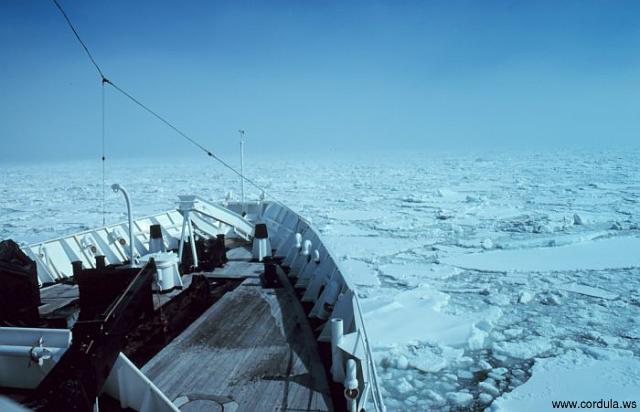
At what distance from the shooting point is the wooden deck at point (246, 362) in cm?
345

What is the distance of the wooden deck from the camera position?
11.3ft

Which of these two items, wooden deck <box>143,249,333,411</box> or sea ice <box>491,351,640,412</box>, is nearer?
wooden deck <box>143,249,333,411</box>

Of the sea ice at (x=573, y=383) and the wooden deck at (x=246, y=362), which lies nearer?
the wooden deck at (x=246, y=362)

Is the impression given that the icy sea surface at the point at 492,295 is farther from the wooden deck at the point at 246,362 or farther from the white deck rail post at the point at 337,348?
the white deck rail post at the point at 337,348

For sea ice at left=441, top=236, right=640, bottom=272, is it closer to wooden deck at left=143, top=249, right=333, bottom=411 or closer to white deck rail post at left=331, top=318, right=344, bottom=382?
wooden deck at left=143, top=249, right=333, bottom=411

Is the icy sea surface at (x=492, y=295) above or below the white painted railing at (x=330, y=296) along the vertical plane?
below

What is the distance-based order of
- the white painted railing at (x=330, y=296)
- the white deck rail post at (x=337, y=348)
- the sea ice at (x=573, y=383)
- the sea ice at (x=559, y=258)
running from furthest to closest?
1. the sea ice at (x=559, y=258)
2. the sea ice at (x=573, y=383)
3. the white deck rail post at (x=337, y=348)
4. the white painted railing at (x=330, y=296)

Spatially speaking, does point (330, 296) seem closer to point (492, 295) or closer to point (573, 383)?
point (573, 383)

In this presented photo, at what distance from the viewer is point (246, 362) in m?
4.06

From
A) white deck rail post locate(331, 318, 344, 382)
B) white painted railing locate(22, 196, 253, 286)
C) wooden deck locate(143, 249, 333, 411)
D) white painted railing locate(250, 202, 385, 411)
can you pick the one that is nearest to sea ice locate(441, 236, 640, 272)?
white painted railing locate(250, 202, 385, 411)

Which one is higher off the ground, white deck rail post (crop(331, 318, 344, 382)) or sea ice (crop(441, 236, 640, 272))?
white deck rail post (crop(331, 318, 344, 382))

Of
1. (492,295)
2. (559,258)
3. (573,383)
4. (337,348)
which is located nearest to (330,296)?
(337,348)

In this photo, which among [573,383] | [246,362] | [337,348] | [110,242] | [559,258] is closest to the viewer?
[337,348]

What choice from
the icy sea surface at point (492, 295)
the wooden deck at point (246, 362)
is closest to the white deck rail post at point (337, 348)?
the wooden deck at point (246, 362)
